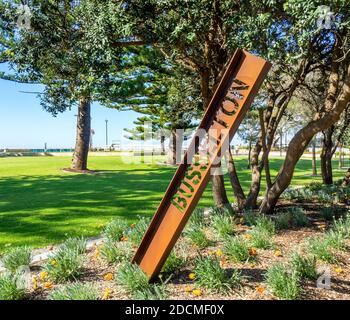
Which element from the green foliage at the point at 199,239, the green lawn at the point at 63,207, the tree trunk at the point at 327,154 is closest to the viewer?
the green foliage at the point at 199,239

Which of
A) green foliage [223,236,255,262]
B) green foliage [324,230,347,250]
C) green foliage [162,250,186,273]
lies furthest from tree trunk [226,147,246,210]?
green foliage [162,250,186,273]

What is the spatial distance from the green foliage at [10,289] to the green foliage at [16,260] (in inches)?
24.1

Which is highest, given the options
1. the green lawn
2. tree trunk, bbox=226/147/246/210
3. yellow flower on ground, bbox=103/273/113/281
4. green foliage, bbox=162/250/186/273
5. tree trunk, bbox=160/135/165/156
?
tree trunk, bbox=160/135/165/156

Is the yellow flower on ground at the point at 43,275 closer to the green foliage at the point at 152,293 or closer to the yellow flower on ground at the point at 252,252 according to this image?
the green foliage at the point at 152,293

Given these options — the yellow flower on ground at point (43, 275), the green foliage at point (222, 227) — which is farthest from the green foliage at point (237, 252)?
the yellow flower on ground at point (43, 275)

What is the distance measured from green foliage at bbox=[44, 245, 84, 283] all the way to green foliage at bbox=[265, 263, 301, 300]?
1.92m

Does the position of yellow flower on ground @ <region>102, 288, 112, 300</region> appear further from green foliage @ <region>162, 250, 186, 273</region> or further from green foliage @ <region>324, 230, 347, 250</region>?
green foliage @ <region>324, 230, 347, 250</region>

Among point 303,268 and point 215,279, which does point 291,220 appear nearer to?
point 303,268

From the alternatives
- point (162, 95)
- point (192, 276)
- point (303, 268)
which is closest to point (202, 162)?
point (192, 276)

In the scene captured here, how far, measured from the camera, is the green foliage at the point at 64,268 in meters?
3.38

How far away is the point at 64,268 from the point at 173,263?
3.75ft

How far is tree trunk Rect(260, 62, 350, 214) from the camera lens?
4785 millimetres
